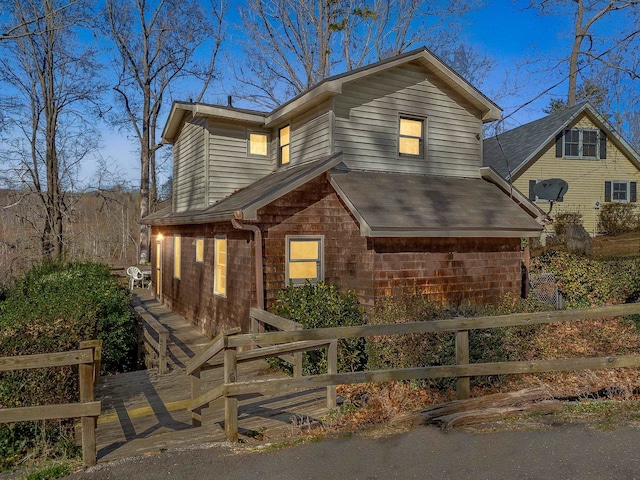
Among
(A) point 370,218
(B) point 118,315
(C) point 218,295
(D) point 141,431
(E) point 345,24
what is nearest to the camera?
(D) point 141,431

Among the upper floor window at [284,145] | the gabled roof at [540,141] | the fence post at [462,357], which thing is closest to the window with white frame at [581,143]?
the gabled roof at [540,141]

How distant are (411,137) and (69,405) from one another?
10784mm

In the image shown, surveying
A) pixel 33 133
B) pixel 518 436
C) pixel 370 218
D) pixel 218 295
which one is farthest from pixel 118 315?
pixel 33 133

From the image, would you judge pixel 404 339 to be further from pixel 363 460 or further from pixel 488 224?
pixel 488 224

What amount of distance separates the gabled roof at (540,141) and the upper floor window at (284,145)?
13.2 meters

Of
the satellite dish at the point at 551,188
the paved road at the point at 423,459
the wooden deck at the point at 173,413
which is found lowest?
the wooden deck at the point at 173,413

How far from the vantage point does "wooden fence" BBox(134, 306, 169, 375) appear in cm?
844

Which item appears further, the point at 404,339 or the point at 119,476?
the point at 404,339

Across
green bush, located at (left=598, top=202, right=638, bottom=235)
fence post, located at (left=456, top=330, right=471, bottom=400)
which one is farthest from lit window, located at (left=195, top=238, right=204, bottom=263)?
green bush, located at (left=598, top=202, right=638, bottom=235)

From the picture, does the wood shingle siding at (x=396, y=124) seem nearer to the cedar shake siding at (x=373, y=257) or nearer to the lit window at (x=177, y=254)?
the cedar shake siding at (x=373, y=257)

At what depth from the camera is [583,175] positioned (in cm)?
2477

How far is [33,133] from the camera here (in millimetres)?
26141

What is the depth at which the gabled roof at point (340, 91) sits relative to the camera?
1143 centimetres

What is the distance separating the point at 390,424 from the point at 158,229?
16.2m
